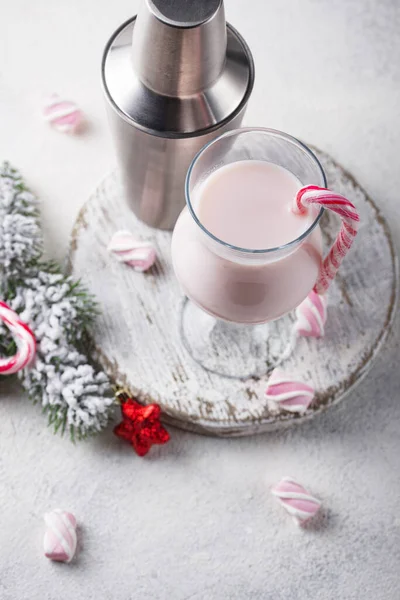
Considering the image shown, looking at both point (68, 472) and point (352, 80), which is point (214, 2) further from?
point (68, 472)

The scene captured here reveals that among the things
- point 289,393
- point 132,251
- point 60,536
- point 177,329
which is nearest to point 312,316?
point 289,393

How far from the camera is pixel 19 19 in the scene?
5.55 ft

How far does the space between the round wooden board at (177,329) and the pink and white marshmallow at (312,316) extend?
3 centimetres

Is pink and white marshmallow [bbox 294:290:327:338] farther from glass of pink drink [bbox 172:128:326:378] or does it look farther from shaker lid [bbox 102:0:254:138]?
shaker lid [bbox 102:0:254:138]

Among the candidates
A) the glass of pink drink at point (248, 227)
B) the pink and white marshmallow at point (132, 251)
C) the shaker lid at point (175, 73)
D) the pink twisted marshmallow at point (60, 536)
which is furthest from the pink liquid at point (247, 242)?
the pink twisted marshmallow at point (60, 536)

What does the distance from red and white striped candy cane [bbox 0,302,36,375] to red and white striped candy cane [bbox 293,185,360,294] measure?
20.8 inches

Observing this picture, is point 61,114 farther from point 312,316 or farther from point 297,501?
point 297,501

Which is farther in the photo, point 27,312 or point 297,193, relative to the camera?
point 27,312

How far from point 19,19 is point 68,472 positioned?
1.06 m

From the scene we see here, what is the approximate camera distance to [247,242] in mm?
1046

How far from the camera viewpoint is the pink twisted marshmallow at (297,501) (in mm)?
1313

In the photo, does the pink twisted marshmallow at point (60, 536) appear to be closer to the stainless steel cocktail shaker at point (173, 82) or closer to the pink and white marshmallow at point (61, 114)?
the stainless steel cocktail shaker at point (173, 82)

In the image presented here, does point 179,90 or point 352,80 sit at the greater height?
point 179,90

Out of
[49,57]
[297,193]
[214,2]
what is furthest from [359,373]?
Answer: [49,57]
